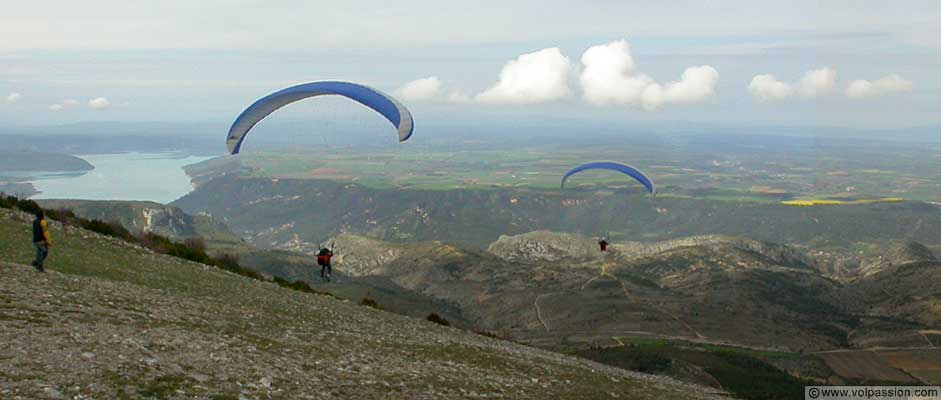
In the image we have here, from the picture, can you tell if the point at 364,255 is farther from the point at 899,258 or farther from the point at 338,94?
the point at 338,94

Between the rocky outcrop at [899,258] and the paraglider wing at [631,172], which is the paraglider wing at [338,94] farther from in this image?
the rocky outcrop at [899,258]

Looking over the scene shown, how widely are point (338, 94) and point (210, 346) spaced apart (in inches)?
934

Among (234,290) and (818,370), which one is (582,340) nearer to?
(818,370)

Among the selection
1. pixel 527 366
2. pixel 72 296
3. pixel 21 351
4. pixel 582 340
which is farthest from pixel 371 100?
pixel 582 340

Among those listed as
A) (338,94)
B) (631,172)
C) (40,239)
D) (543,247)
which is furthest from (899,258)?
(40,239)

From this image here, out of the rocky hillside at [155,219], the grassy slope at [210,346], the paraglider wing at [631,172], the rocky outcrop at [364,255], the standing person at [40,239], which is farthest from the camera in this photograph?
the rocky hillside at [155,219]

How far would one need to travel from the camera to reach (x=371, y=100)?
37062mm

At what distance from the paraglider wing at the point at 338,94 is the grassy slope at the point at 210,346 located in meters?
11.8

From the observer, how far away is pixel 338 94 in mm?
36625

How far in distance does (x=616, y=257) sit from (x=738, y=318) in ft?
204

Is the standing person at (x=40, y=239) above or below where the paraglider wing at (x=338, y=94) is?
below

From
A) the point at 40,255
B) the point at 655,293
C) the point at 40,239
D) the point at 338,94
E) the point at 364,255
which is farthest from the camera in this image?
the point at 364,255

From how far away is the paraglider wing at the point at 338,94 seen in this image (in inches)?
1425

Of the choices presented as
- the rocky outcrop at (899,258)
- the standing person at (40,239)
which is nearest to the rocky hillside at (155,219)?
the rocky outcrop at (899,258)
